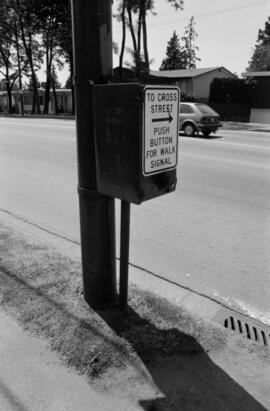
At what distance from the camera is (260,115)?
27.9 meters

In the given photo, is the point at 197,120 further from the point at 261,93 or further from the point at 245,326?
the point at 261,93

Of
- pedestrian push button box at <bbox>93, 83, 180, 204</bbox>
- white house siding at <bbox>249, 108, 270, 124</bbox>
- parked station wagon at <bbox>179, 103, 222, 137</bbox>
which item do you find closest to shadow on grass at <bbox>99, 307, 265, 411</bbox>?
pedestrian push button box at <bbox>93, 83, 180, 204</bbox>

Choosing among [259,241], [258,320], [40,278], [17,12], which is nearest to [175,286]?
[258,320]

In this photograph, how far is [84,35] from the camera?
2.33 meters

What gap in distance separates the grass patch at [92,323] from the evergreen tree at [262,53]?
5626 centimetres

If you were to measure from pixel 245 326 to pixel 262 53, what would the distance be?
2750 inches

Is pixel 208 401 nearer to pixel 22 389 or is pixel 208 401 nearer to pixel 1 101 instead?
pixel 22 389

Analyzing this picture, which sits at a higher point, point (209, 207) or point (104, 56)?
point (104, 56)

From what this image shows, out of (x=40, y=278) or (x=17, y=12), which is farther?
(x=17, y=12)

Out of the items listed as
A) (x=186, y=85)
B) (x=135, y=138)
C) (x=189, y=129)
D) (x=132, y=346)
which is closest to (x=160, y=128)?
(x=135, y=138)

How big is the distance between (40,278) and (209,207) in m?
3.19

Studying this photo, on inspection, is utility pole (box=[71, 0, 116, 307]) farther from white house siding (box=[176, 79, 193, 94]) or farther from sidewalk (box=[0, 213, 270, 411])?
white house siding (box=[176, 79, 193, 94])

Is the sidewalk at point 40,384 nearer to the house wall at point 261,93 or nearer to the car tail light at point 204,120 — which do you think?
the car tail light at point 204,120

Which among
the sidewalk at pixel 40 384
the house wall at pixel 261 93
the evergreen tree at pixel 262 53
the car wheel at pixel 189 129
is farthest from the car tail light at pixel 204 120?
the evergreen tree at pixel 262 53
